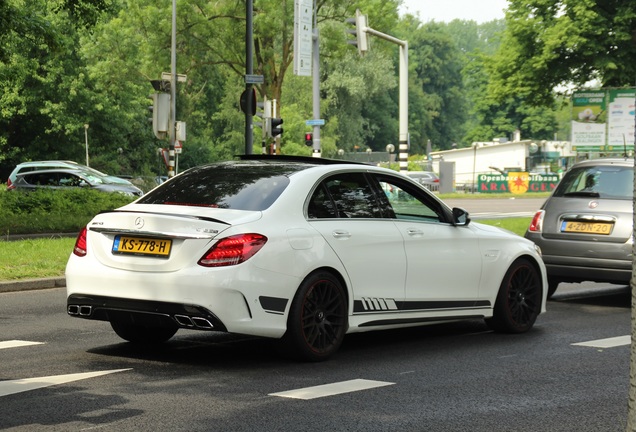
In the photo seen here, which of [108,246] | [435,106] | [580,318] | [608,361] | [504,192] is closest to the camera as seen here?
[108,246]

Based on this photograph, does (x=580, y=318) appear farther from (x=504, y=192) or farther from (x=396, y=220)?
(x=504, y=192)

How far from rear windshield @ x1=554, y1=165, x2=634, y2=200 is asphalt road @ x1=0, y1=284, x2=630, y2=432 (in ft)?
8.07

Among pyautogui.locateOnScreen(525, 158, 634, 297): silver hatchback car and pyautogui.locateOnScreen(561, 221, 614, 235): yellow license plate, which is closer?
pyautogui.locateOnScreen(525, 158, 634, 297): silver hatchback car

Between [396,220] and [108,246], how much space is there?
7.77ft

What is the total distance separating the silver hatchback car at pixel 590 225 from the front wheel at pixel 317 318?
198 inches

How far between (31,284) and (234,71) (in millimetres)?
58348

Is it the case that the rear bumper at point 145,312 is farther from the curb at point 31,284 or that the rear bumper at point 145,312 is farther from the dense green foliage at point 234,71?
the dense green foliage at point 234,71

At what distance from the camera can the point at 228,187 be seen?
864 cm

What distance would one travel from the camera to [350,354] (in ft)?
29.6

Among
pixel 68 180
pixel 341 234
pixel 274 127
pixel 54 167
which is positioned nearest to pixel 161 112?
pixel 274 127

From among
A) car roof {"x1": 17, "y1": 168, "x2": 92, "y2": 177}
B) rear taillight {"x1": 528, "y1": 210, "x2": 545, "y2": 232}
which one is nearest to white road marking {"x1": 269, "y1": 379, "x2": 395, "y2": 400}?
rear taillight {"x1": 528, "y1": 210, "x2": 545, "y2": 232}

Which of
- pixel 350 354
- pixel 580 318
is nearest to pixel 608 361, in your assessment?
pixel 350 354

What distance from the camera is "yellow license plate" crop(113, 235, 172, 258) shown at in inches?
315

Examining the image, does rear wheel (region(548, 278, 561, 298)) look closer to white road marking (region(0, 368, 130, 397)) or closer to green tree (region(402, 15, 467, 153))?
white road marking (region(0, 368, 130, 397))
